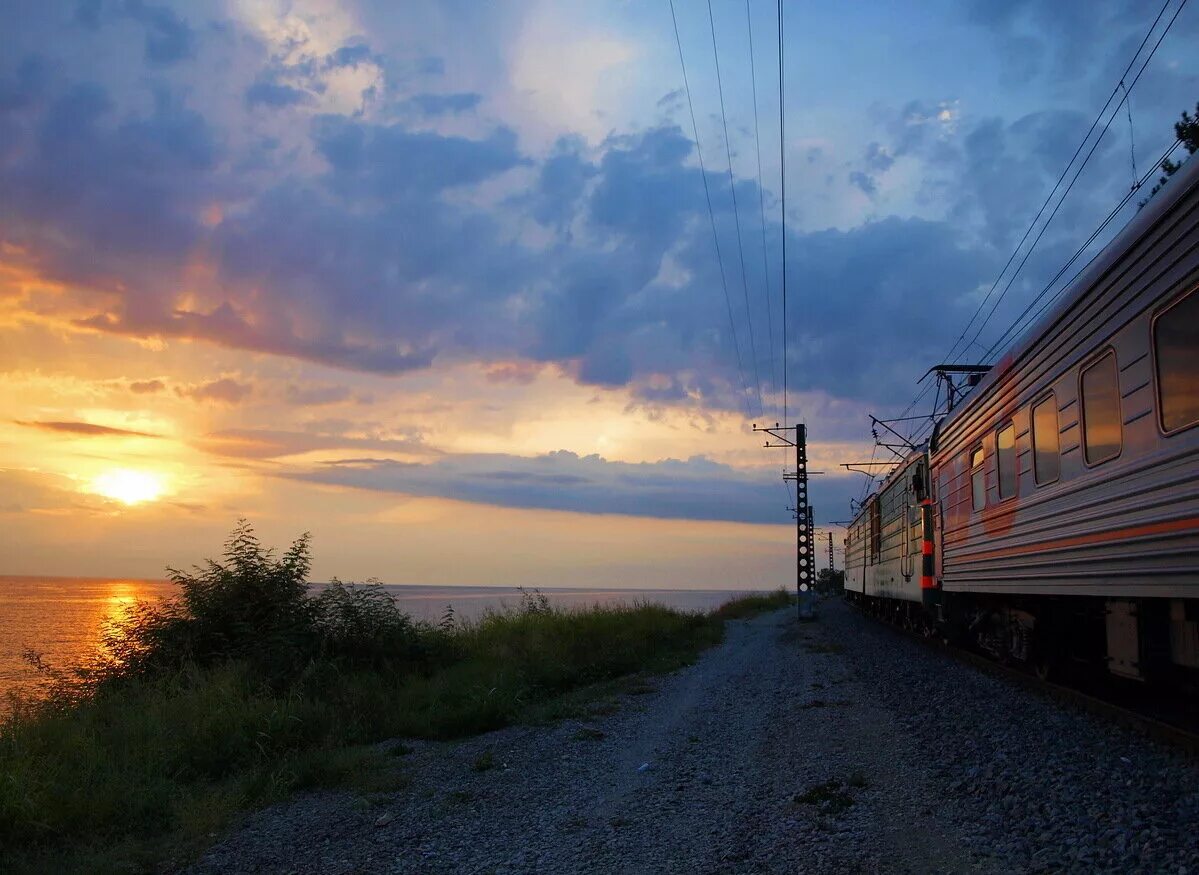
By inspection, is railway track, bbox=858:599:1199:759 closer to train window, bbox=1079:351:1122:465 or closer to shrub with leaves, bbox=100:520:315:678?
train window, bbox=1079:351:1122:465

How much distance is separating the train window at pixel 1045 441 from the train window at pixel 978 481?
7.71 feet

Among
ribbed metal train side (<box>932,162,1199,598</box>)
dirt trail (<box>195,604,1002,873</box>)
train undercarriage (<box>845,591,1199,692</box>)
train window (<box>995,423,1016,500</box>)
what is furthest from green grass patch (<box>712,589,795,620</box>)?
dirt trail (<box>195,604,1002,873</box>)

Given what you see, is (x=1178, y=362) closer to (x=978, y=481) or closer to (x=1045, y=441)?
(x=1045, y=441)

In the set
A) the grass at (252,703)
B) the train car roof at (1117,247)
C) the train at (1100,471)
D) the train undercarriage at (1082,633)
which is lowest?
the grass at (252,703)

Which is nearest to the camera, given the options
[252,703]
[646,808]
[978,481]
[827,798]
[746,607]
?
[827,798]

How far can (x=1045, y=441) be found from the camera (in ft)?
27.3

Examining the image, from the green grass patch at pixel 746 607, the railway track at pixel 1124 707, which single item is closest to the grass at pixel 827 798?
the railway track at pixel 1124 707

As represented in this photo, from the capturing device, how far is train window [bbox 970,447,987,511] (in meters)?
11.0

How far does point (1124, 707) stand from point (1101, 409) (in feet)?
14.3

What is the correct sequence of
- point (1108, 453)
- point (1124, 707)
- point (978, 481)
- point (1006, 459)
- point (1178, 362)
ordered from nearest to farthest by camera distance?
1. point (1178, 362)
2. point (1108, 453)
3. point (1124, 707)
4. point (1006, 459)
5. point (978, 481)

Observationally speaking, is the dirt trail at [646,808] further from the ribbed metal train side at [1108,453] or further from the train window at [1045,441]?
the train window at [1045,441]

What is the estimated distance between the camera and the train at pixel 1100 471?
555 centimetres

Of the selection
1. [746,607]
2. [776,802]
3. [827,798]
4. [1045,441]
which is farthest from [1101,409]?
[746,607]

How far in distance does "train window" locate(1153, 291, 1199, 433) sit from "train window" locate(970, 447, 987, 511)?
5.32m
